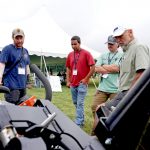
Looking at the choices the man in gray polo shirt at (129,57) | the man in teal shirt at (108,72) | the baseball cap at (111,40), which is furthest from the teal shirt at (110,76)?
the man in gray polo shirt at (129,57)

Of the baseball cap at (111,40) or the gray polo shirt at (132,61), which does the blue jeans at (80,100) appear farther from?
the gray polo shirt at (132,61)

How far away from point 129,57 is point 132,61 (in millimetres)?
57

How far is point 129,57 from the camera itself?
4.14m

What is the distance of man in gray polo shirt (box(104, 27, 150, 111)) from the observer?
4004 millimetres

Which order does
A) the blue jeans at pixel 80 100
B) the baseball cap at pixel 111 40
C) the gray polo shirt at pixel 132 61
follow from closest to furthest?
the gray polo shirt at pixel 132 61 < the baseball cap at pixel 111 40 < the blue jeans at pixel 80 100

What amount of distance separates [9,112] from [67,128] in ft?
0.80

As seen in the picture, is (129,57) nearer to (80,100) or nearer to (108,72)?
(108,72)

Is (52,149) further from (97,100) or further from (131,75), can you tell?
(97,100)

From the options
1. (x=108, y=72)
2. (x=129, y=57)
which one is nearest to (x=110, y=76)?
(x=108, y=72)

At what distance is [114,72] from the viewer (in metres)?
5.90

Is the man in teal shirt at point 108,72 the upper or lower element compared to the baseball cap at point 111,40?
lower

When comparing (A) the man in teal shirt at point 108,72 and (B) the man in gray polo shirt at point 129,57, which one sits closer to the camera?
(B) the man in gray polo shirt at point 129,57

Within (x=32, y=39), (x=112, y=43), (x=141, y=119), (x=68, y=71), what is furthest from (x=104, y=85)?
(x=32, y=39)

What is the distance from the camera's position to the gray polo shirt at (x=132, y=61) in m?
3.99
